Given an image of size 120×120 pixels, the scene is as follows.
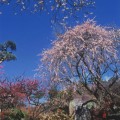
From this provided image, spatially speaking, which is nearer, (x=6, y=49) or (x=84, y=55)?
(x=84, y=55)

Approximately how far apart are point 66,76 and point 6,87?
7.83 meters

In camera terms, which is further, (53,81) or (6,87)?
(6,87)

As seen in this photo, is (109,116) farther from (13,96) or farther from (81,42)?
(13,96)

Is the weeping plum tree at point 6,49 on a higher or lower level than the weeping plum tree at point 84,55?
higher

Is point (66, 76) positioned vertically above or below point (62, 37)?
below

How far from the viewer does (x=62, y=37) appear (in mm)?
25938

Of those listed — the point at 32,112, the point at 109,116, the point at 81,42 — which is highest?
the point at 81,42

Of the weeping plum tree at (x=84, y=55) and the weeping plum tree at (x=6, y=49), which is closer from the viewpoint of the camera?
the weeping plum tree at (x=84, y=55)

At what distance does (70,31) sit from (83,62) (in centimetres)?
320

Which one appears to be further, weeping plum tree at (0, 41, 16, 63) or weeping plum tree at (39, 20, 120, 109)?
weeping plum tree at (0, 41, 16, 63)

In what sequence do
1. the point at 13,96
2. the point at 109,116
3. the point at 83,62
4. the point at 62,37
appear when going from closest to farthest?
the point at 109,116
the point at 83,62
the point at 62,37
the point at 13,96

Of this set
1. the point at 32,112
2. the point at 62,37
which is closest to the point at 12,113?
the point at 32,112

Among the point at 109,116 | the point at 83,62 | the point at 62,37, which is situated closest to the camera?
the point at 109,116

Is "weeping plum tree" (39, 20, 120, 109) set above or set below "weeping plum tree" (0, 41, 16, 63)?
below
